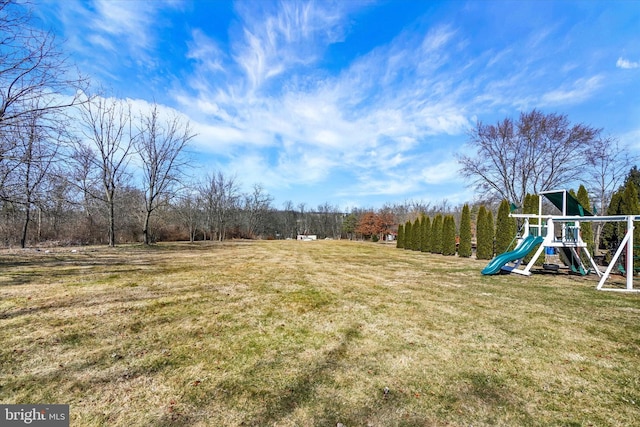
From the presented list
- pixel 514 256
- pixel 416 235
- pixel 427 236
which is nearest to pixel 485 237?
pixel 514 256

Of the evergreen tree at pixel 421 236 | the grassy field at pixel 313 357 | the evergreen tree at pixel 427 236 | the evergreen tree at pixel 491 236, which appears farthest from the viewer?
the evergreen tree at pixel 421 236

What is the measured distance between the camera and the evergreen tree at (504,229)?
13125 millimetres

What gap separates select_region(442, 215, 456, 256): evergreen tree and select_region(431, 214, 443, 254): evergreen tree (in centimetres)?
74

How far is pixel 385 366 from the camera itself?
107 inches

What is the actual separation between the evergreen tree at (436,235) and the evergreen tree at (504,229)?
469 centimetres

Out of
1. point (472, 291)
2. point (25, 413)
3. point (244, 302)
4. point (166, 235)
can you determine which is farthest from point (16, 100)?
point (166, 235)

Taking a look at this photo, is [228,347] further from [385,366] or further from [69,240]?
[69,240]

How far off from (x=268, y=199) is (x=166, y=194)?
2780 cm

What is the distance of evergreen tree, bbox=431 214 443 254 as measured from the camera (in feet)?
60.2

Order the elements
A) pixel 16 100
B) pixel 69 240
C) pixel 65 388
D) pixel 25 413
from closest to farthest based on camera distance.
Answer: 1. pixel 25 413
2. pixel 65 388
3. pixel 16 100
4. pixel 69 240

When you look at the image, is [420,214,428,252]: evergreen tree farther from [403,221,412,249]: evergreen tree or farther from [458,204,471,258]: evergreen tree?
[458,204,471,258]: evergreen tree

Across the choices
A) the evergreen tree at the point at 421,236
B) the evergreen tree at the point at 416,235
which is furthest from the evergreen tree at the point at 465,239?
the evergreen tree at the point at 416,235

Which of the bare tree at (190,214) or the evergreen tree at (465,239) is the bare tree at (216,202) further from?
the evergreen tree at (465,239)

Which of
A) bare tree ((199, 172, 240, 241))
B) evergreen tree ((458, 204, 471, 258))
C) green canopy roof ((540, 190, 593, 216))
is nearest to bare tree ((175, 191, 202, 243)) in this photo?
bare tree ((199, 172, 240, 241))
